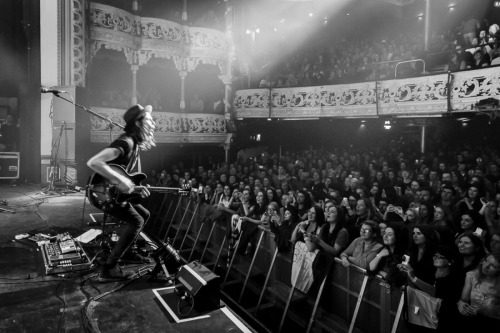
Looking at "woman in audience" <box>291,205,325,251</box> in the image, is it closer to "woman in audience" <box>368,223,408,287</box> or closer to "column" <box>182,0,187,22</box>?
"woman in audience" <box>368,223,408,287</box>

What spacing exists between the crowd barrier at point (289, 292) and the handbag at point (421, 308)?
4.4 inches

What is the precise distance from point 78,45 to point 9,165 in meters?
4.20

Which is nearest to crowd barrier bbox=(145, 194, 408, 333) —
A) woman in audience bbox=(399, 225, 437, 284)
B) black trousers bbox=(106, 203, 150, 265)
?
woman in audience bbox=(399, 225, 437, 284)

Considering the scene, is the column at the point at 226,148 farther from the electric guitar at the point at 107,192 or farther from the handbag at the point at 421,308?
the handbag at the point at 421,308

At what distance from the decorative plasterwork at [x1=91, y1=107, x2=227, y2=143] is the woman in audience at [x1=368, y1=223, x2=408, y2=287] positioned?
10.9 m

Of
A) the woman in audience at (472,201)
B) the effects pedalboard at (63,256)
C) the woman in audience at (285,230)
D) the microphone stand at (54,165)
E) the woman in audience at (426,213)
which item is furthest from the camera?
the microphone stand at (54,165)

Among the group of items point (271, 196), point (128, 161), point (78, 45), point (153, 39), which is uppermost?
point (153, 39)

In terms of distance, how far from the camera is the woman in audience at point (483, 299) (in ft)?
11.2

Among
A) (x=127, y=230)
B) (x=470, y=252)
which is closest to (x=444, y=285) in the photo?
(x=470, y=252)

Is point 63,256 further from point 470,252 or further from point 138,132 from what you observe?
point 470,252

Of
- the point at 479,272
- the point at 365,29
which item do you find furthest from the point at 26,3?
the point at 365,29

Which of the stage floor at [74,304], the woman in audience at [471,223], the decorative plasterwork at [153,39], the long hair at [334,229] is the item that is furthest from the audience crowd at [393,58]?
the stage floor at [74,304]

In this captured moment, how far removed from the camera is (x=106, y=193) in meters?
3.89

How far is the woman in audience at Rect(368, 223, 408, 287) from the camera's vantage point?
4059 millimetres
